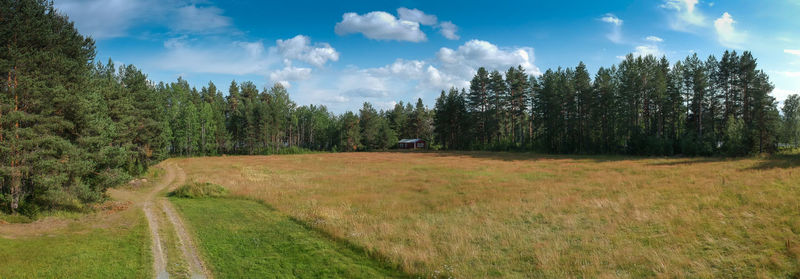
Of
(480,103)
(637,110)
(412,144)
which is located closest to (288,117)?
(412,144)

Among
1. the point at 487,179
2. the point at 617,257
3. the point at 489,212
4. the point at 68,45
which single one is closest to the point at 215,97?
the point at 68,45

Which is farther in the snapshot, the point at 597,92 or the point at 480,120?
the point at 480,120

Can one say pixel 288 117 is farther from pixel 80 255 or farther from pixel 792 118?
pixel 792 118

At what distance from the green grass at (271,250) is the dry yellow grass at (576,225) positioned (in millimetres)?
831

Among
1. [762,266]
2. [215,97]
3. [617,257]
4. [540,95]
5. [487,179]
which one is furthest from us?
[215,97]

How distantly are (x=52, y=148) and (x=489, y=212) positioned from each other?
74.9 feet

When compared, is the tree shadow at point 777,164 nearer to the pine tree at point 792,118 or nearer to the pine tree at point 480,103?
the pine tree at point 792,118

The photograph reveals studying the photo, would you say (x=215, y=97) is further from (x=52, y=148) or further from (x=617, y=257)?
(x=617, y=257)

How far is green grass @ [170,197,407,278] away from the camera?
388 inches

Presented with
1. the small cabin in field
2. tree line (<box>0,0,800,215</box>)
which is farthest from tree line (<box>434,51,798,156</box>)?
the small cabin in field

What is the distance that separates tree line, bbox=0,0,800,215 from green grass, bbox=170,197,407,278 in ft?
26.3

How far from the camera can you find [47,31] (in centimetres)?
1766

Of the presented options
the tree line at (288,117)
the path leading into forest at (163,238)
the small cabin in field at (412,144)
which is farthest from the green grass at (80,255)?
the small cabin in field at (412,144)

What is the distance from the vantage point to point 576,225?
45.6 ft
